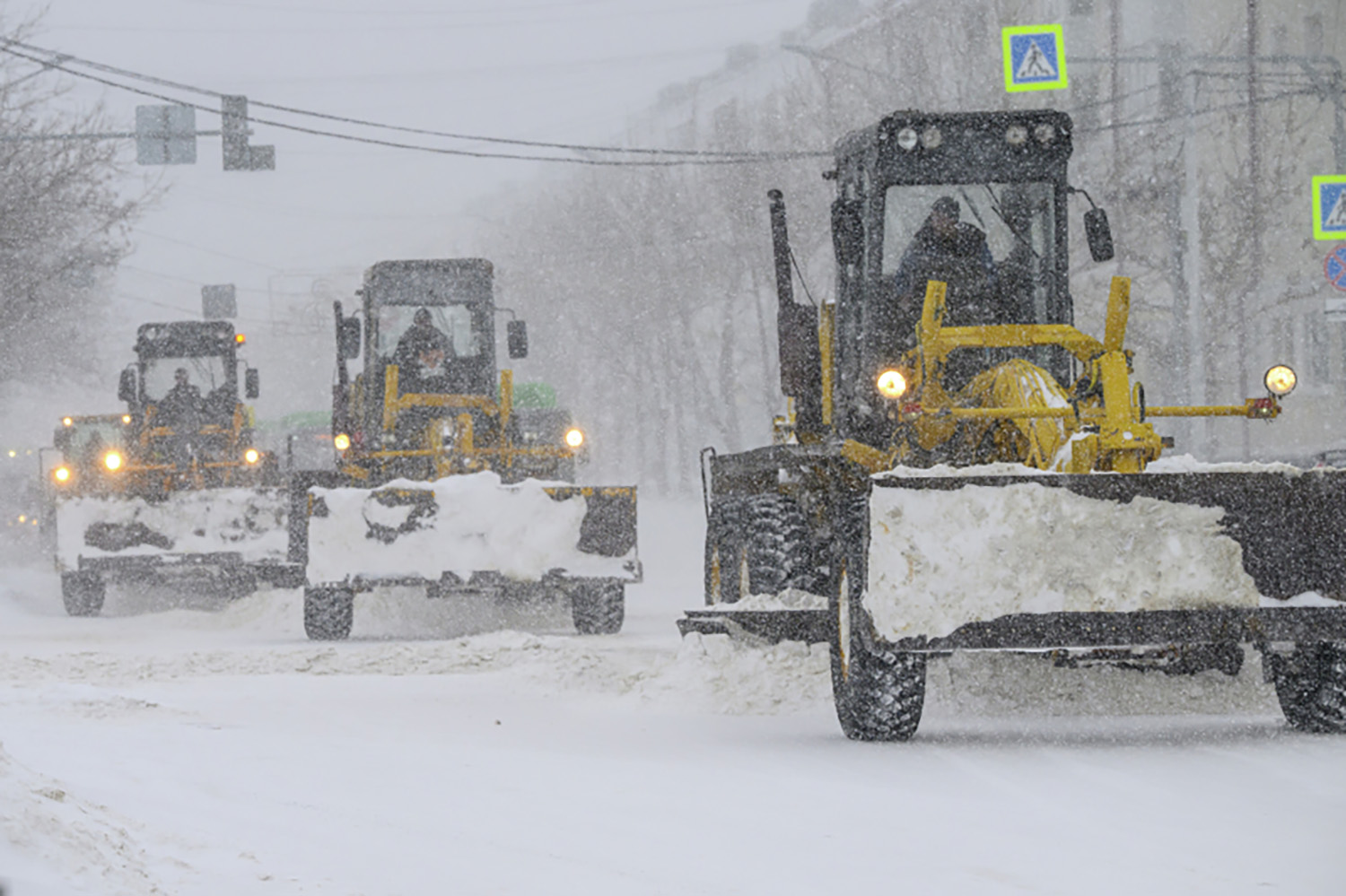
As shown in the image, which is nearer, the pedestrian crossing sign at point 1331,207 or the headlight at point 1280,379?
the headlight at point 1280,379

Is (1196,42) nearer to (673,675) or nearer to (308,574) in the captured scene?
(308,574)

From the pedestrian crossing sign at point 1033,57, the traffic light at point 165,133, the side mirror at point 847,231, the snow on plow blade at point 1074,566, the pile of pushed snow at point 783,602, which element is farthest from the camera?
the traffic light at point 165,133

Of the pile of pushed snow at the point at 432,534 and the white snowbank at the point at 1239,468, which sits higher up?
the white snowbank at the point at 1239,468

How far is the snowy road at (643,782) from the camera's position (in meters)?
5.13

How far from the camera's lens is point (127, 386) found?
21.5 metres

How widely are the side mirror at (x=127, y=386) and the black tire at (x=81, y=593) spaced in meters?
3.03

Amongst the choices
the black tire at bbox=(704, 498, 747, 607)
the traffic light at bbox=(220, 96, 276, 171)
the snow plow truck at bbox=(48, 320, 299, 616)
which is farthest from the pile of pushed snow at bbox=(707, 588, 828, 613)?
the traffic light at bbox=(220, 96, 276, 171)

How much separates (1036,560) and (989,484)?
1.18 feet

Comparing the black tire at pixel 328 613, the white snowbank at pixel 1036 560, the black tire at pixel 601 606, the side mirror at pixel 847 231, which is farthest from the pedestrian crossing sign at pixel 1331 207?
the white snowbank at pixel 1036 560

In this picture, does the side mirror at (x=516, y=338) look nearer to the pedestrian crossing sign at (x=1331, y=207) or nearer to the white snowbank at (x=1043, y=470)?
the pedestrian crossing sign at (x=1331, y=207)

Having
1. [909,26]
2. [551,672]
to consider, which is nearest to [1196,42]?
[909,26]

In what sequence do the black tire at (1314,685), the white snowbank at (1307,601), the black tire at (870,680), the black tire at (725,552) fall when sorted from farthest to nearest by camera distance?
the black tire at (725,552) < the black tire at (1314,685) < the black tire at (870,680) < the white snowbank at (1307,601)

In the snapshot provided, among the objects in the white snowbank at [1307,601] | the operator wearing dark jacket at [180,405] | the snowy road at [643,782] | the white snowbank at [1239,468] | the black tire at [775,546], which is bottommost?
the snowy road at [643,782]

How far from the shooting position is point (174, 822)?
5602 millimetres
